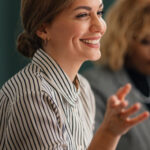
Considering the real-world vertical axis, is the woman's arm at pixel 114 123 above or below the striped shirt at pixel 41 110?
below

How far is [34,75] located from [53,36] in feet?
0.34

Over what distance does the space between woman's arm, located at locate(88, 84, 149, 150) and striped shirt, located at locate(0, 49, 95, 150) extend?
73mm

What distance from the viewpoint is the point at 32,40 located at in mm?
1048

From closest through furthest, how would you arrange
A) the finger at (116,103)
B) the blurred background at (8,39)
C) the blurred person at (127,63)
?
the finger at (116,103) < the blurred person at (127,63) < the blurred background at (8,39)

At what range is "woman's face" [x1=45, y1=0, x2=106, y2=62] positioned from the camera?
3.19 feet

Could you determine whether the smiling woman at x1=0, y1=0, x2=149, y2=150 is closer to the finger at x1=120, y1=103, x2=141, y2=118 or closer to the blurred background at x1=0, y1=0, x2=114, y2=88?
the finger at x1=120, y1=103, x2=141, y2=118

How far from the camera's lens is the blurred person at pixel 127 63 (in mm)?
1856

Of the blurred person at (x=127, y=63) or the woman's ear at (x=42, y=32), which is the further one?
the blurred person at (x=127, y=63)

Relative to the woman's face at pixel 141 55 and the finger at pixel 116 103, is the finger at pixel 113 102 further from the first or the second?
the woman's face at pixel 141 55

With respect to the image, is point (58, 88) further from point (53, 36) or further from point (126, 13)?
point (126, 13)

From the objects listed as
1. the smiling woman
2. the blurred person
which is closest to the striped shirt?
the smiling woman

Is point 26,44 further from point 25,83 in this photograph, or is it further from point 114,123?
point 114,123

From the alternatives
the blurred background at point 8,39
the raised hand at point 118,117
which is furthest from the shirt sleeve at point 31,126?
the blurred background at point 8,39

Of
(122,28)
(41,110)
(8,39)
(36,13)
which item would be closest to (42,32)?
(36,13)
